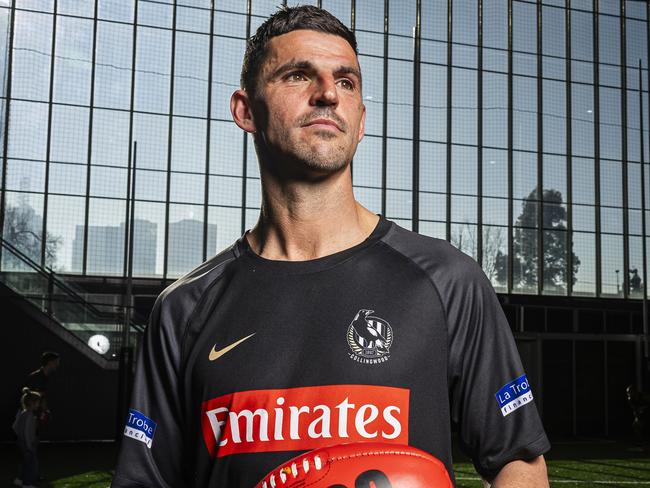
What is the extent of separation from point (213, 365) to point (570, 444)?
17834 mm

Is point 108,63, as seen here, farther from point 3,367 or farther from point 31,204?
point 3,367

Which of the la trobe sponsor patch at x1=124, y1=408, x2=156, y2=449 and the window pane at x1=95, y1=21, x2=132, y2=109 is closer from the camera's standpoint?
the la trobe sponsor patch at x1=124, y1=408, x2=156, y2=449

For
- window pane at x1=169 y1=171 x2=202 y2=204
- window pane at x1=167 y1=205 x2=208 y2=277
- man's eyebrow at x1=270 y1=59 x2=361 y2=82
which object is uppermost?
window pane at x1=169 y1=171 x2=202 y2=204

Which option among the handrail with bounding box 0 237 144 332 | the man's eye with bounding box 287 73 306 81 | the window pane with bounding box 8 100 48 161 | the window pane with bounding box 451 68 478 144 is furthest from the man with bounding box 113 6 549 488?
the window pane with bounding box 451 68 478 144

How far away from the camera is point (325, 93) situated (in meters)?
1.69

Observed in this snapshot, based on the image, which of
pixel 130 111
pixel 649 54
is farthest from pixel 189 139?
pixel 649 54

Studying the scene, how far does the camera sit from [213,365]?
1661 millimetres

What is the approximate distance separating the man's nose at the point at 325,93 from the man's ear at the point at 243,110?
0.67 ft

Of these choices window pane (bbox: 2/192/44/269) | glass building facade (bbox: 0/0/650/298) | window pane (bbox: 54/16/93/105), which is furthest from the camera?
window pane (bbox: 54/16/93/105)

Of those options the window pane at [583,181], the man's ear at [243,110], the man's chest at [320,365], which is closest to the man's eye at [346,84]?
the man's ear at [243,110]

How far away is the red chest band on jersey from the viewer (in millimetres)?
1533

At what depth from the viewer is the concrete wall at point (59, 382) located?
1559 centimetres

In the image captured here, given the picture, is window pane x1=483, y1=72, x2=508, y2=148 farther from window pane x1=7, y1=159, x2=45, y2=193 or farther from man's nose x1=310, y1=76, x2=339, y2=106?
man's nose x1=310, y1=76, x2=339, y2=106

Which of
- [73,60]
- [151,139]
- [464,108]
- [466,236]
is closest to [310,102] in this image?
[151,139]
